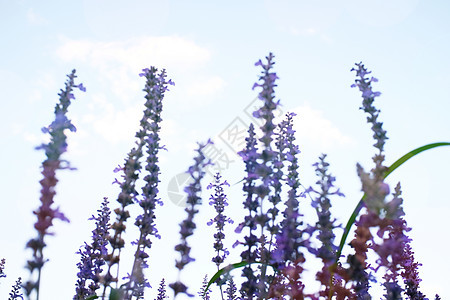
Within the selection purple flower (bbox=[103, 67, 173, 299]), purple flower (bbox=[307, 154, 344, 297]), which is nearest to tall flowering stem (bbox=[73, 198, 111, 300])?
purple flower (bbox=[103, 67, 173, 299])

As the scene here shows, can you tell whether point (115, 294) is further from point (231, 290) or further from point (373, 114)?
point (231, 290)

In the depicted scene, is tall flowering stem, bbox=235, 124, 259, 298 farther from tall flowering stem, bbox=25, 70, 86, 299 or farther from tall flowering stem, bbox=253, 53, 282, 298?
tall flowering stem, bbox=25, 70, 86, 299

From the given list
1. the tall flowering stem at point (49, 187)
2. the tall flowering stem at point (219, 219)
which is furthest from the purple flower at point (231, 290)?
the tall flowering stem at point (49, 187)

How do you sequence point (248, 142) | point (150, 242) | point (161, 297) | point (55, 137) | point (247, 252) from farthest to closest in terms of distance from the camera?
point (161, 297), point (150, 242), point (248, 142), point (247, 252), point (55, 137)

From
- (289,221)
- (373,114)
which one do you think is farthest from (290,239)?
(373,114)

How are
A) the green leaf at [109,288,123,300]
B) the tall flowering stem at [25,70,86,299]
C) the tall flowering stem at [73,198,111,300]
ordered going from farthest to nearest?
the tall flowering stem at [73,198,111,300] → the green leaf at [109,288,123,300] → the tall flowering stem at [25,70,86,299]

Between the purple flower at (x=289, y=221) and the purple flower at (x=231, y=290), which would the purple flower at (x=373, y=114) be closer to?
the purple flower at (x=289, y=221)

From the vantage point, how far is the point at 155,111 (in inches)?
263

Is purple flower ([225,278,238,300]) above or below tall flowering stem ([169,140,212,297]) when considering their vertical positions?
above

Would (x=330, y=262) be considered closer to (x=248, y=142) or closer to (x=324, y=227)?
(x=324, y=227)

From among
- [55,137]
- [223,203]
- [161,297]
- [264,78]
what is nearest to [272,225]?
[264,78]

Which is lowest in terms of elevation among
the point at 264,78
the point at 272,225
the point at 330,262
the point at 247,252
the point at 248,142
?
the point at 330,262

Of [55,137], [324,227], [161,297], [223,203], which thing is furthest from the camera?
[161,297]

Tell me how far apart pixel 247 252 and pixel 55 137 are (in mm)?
2775
